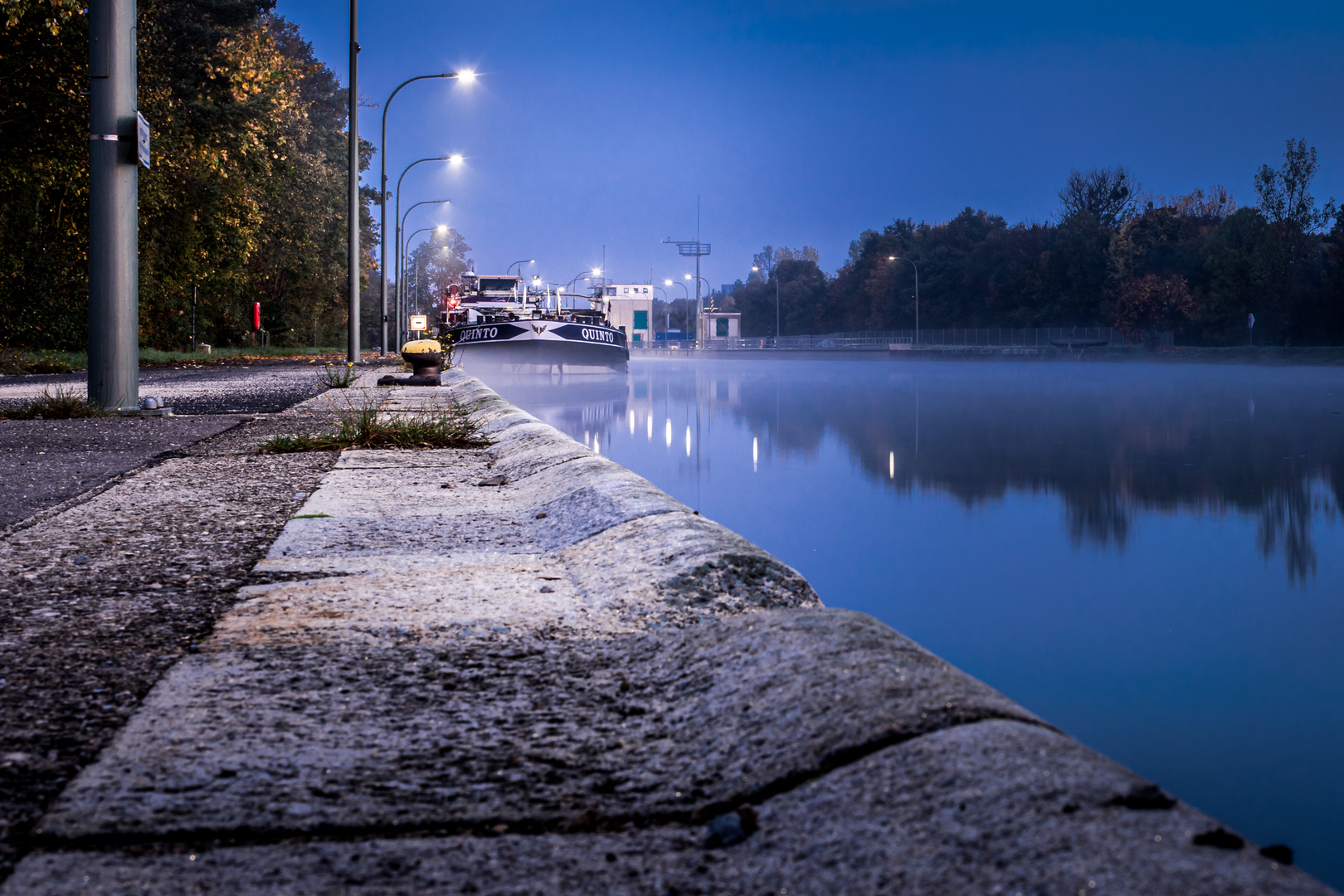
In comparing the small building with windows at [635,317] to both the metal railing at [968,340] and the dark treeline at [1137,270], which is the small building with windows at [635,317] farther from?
the dark treeline at [1137,270]

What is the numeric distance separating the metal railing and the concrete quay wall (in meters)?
69.3

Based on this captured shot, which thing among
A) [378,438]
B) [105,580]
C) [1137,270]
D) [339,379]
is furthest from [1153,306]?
[105,580]

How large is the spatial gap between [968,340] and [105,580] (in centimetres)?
8321

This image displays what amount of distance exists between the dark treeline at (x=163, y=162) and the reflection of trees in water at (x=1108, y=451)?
10260mm

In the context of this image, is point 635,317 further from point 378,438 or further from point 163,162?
point 378,438

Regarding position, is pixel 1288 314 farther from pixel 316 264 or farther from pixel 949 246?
pixel 316 264

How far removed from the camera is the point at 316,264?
4581cm

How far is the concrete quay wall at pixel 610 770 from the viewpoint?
1389 mm

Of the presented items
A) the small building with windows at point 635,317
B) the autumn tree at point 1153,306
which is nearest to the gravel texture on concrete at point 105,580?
the autumn tree at point 1153,306

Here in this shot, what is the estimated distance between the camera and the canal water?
8.52 feet

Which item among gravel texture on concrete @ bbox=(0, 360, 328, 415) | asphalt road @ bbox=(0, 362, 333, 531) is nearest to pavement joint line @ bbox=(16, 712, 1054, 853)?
asphalt road @ bbox=(0, 362, 333, 531)

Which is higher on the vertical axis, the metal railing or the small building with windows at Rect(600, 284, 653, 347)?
the small building with windows at Rect(600, 284, 653, 347)

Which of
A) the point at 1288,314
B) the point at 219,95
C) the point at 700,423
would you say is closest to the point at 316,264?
the point at 219,95

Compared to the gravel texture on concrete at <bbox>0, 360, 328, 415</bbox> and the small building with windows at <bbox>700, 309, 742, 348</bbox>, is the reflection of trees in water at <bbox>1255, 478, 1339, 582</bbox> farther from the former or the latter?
the small building with windows at <bbox>700, 309, 742, 348</bbox>
